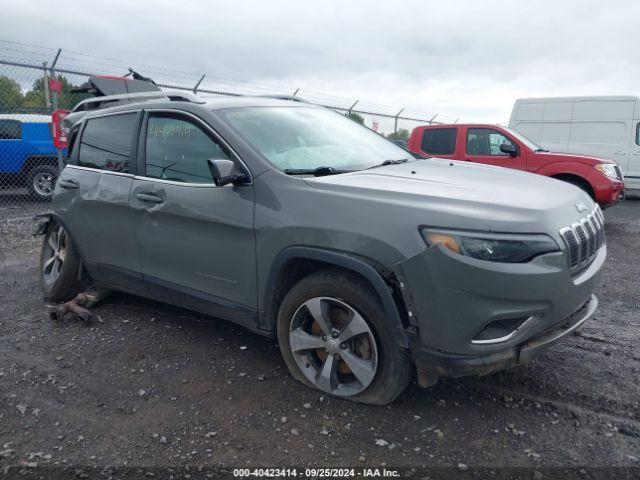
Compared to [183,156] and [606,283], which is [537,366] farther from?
[183,156]

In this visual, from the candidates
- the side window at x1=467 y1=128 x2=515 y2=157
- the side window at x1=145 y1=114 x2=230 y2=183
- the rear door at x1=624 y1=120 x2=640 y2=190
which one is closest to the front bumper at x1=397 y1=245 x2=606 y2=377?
the side window at x1=145 y1=114 x2=230 y2=183

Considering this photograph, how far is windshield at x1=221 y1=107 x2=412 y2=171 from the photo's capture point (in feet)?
10.6

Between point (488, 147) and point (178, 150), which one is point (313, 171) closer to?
Answer: point (178, 150)

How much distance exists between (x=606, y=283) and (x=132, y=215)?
4445mm

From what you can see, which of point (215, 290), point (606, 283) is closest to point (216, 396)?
point (215, 290)

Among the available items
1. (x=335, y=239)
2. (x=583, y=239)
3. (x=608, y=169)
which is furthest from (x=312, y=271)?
(x=608, y=169)

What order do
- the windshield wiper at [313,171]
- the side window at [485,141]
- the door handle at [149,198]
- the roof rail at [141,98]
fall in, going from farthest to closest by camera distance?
1. the side window at [485,141]
2. the roof rail at [141,98]
3. the door handle at [149,198]
4. the windshield wiper at [313,171]

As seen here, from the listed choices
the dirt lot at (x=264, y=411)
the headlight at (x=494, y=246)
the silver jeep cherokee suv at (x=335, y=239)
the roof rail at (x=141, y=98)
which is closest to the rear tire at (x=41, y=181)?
the roof rail at (x=141, y=98)

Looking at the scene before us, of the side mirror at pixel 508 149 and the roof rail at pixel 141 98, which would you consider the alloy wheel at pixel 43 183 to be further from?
the side mirror at pixel 508 149

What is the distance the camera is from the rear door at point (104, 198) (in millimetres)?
3812

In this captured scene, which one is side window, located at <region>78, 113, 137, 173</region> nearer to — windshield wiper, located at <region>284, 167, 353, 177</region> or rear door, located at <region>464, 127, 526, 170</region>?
windshield wiper, located at <region>284, 167, 353, 177</region>

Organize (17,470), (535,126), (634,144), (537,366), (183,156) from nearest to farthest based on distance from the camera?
(17,470)
(537,366)
(183,156)
(634,144)
(535,126)

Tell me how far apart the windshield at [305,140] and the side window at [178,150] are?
0.74 feet

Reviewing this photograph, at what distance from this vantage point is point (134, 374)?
3340mm
